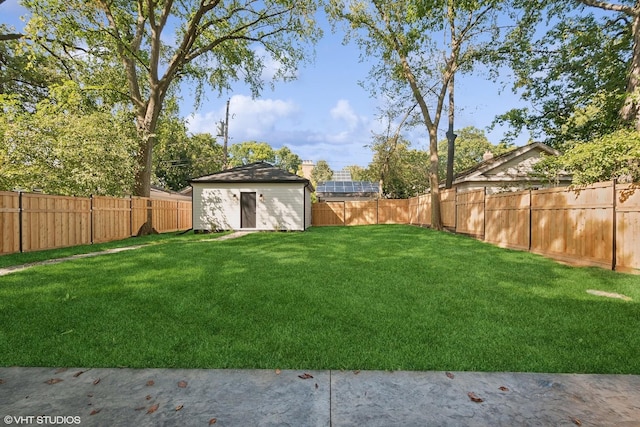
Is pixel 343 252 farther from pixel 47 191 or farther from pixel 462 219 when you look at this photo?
pixel 47 191

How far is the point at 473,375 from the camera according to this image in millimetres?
2613

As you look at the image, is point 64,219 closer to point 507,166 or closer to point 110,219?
point 110,219

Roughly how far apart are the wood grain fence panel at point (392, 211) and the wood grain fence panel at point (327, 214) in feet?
9.69

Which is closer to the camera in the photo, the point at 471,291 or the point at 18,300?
the point at 18,300

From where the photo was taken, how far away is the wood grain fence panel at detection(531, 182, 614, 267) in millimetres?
6867

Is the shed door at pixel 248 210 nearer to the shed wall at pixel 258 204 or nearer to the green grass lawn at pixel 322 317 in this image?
the shed wall at pixel 258 204

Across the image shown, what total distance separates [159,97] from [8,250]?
371 inches

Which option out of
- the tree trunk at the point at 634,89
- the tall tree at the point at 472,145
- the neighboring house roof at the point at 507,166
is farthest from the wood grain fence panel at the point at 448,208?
the tall tree at the point at 472,145

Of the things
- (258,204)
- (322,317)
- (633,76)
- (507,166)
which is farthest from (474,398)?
(507,166)

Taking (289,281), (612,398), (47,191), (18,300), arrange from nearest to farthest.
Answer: (612,398) < (18,300) < (289,281) < (47,191)

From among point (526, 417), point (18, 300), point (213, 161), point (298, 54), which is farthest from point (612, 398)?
point (213, 161)

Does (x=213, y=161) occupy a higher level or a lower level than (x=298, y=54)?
lower

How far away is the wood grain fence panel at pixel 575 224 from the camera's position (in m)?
6.87

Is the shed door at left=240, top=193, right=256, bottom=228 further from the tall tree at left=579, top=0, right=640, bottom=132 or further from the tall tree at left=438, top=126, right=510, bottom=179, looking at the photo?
the tall tree at left=438, top=126, right=510, bottom=179
